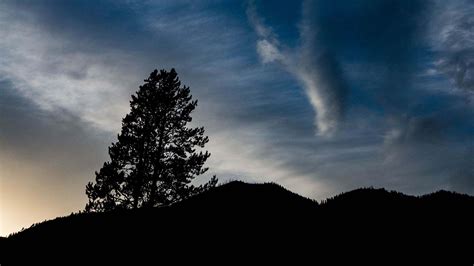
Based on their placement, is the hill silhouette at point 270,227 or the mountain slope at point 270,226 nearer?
the hill silhouette at point 270,227

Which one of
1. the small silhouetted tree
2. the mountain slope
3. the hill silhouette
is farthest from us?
the small silhouetted tree

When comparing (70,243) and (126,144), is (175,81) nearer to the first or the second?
(126,144)

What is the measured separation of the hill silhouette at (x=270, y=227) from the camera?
15.1 metres

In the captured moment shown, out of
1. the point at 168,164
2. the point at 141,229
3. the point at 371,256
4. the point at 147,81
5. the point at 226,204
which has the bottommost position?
the point at 371,256

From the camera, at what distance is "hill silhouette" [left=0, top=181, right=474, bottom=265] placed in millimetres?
15148

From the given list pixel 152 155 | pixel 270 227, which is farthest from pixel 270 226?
pixel 152 155

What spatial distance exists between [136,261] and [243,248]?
3.91m

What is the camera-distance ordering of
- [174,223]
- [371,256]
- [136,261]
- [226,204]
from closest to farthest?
[371,256] → [136,261] → [174,223] → [226,204]

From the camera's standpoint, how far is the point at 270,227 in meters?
17.0

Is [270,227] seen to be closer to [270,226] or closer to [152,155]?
[270,226]

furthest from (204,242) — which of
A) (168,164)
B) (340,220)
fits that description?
(168,164)

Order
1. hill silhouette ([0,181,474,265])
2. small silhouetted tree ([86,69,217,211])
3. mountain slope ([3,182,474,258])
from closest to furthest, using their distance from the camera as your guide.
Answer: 1. hill silhouette ([0,181,474,265])
2. mountain slope ([3,182,474,258])
3. small silhouetted tree ([86,69,217,211])

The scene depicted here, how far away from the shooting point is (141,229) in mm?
18141

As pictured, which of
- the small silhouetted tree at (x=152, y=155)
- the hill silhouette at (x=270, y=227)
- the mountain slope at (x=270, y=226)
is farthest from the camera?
the small silhouetted tree at (x=152, y=155)
